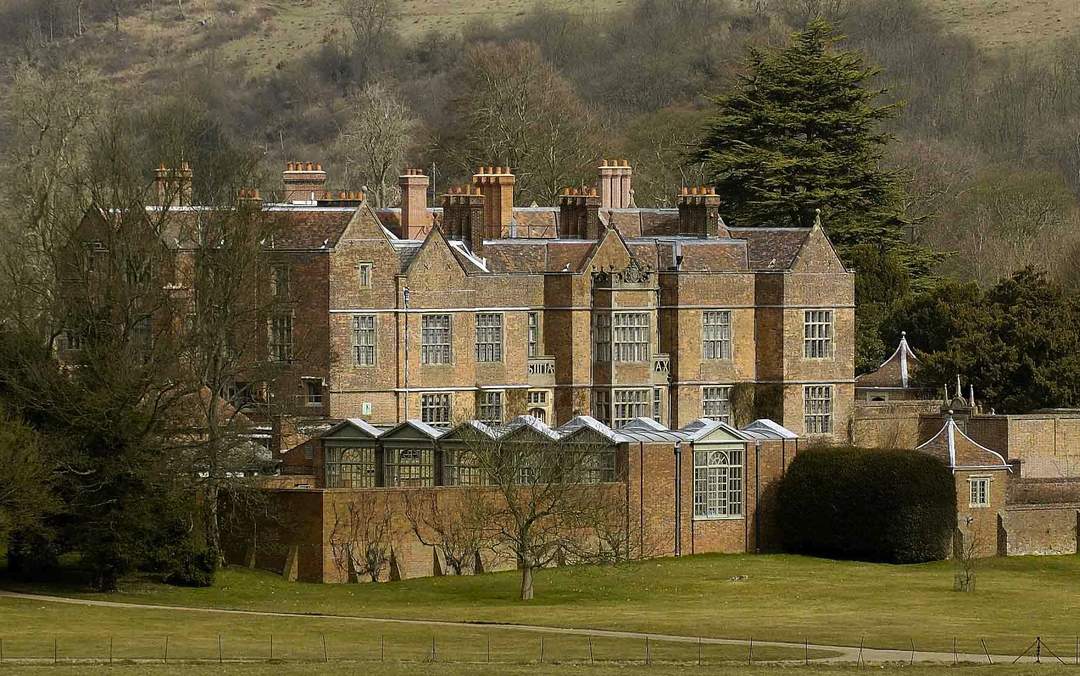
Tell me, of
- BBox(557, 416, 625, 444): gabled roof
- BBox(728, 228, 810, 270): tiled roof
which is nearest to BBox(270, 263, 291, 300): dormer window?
BBox(557, 416, 625, 444): gabled roof

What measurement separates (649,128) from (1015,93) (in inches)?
1687

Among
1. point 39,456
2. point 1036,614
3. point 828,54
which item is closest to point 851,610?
point 1036,614

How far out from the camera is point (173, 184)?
7219cm

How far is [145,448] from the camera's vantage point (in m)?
61.4

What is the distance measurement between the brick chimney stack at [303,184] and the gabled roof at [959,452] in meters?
20.5

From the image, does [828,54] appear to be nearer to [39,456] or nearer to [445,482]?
[445,482]

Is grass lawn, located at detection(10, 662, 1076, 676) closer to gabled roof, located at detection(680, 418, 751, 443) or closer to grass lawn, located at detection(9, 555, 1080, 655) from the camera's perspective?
grass lawn, located at detection(9, 555, 1080, 655)

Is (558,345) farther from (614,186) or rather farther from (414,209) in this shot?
(614,186)

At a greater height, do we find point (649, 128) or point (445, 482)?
point (649, 128)

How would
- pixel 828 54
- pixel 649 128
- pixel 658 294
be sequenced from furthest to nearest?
pixel 649 128, pixel 828 54, pixel 658 294

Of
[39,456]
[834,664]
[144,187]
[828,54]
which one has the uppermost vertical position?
[828,54]

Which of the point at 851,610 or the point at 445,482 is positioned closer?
the point at 851,610

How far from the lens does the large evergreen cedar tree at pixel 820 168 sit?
9675 cm

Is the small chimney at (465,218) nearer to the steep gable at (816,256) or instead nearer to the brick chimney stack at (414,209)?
the brick chimney stack at (414,209)
